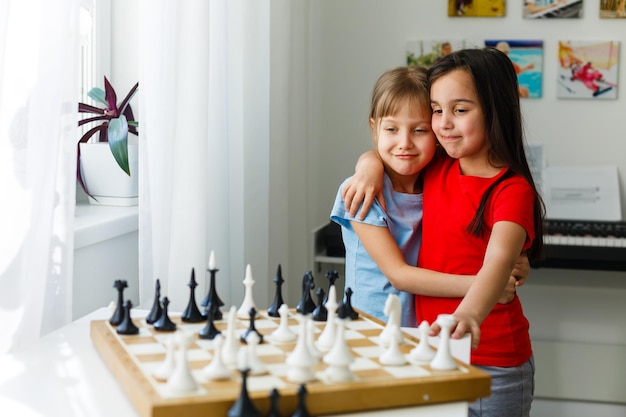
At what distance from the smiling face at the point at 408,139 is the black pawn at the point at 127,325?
2.52 feet

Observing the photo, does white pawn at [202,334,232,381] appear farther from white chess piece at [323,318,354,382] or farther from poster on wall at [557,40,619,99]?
poster on wall at [557,40,619,99]

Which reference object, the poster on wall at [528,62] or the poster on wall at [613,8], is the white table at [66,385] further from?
the poster on wall at [613,8]

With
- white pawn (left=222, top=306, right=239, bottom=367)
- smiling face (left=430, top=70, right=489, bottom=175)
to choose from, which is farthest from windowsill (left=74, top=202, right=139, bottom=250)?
white pawn (left=222, top=306, right=239, bottom=367)

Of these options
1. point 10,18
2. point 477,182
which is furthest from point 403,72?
point 10,18

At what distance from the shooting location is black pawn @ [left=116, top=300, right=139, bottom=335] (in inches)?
46.4

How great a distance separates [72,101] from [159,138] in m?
0.53

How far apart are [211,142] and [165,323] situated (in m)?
1.19

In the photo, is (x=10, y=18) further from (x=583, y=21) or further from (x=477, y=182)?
(x=583, y=21)

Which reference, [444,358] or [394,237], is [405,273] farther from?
[444,358]

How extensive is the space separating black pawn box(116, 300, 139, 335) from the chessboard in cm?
2

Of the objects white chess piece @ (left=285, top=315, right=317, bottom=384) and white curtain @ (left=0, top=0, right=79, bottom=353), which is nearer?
white chess piece @ (left=285, top=315, right=317, bottom=384)

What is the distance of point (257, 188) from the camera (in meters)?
2.60

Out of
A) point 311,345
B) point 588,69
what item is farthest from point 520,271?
point 588,69

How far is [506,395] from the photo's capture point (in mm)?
1673
